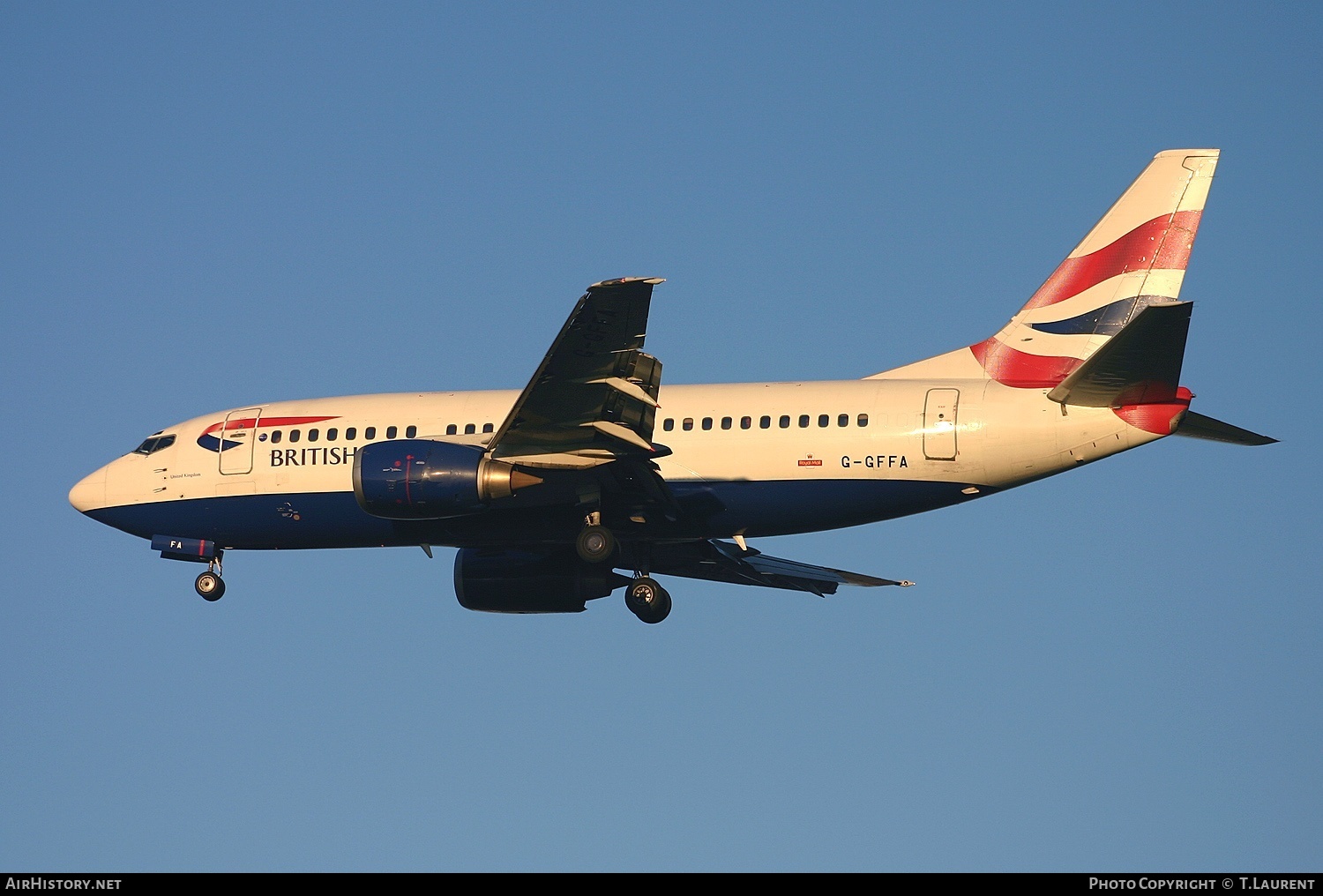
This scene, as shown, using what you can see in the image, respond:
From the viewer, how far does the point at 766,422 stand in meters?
34.7

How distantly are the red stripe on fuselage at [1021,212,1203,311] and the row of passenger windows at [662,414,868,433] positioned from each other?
4750 mm

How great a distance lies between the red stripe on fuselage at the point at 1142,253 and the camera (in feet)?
116

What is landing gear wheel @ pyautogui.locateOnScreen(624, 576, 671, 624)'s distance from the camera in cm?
3731

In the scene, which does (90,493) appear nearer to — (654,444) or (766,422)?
(654,444)

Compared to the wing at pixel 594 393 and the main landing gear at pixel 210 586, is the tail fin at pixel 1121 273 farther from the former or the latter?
the main landing gear at pixel 210 586

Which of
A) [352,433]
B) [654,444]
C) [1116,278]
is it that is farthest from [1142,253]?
[352,433]

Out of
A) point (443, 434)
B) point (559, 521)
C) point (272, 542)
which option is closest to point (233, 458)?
point (272, 542)

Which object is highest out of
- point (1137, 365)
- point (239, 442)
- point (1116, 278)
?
point (1116, 278)

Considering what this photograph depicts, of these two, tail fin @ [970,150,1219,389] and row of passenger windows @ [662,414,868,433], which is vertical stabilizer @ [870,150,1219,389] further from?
row of passenger windows @ [662,414,868,433]

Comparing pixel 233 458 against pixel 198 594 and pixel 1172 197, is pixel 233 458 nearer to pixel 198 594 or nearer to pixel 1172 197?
pixel 198 594

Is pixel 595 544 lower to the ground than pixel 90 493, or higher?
lower

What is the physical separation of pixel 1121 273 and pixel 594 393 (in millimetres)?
10977

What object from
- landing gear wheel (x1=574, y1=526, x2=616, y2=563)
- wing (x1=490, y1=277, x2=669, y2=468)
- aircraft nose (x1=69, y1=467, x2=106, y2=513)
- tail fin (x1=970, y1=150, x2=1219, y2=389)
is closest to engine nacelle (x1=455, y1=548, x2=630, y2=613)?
landing gear wheel (x1=574, y1=526, x2=616, y2=563)

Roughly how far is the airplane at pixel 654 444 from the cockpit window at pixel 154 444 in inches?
2.7
